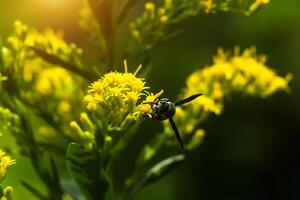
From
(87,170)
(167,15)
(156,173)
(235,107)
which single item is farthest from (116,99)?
(235,107)

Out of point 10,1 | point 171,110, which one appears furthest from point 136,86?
point 10,1

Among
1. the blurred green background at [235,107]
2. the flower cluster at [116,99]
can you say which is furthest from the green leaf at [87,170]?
the blurred green background at [235,107]

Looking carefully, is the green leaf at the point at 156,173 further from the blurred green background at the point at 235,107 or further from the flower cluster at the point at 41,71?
the blurred green background at the point at 235,107

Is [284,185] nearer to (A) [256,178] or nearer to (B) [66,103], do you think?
(A) [256,178]

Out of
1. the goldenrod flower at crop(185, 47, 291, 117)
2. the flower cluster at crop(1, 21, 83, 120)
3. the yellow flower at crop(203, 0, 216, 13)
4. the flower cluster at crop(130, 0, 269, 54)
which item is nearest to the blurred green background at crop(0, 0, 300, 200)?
the goldenrod flower at crop(185, 47, 291, 117)

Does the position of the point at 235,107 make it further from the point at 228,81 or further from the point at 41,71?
the point at 41,71

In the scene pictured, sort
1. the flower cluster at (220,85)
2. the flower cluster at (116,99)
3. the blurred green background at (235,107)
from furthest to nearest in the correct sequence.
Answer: the blurred green background at (235,107) → the flower cluster at (220,85) → the flower cluster at (116,99)

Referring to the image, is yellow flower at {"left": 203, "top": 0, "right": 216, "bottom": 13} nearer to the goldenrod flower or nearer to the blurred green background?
the goldenrod flower
